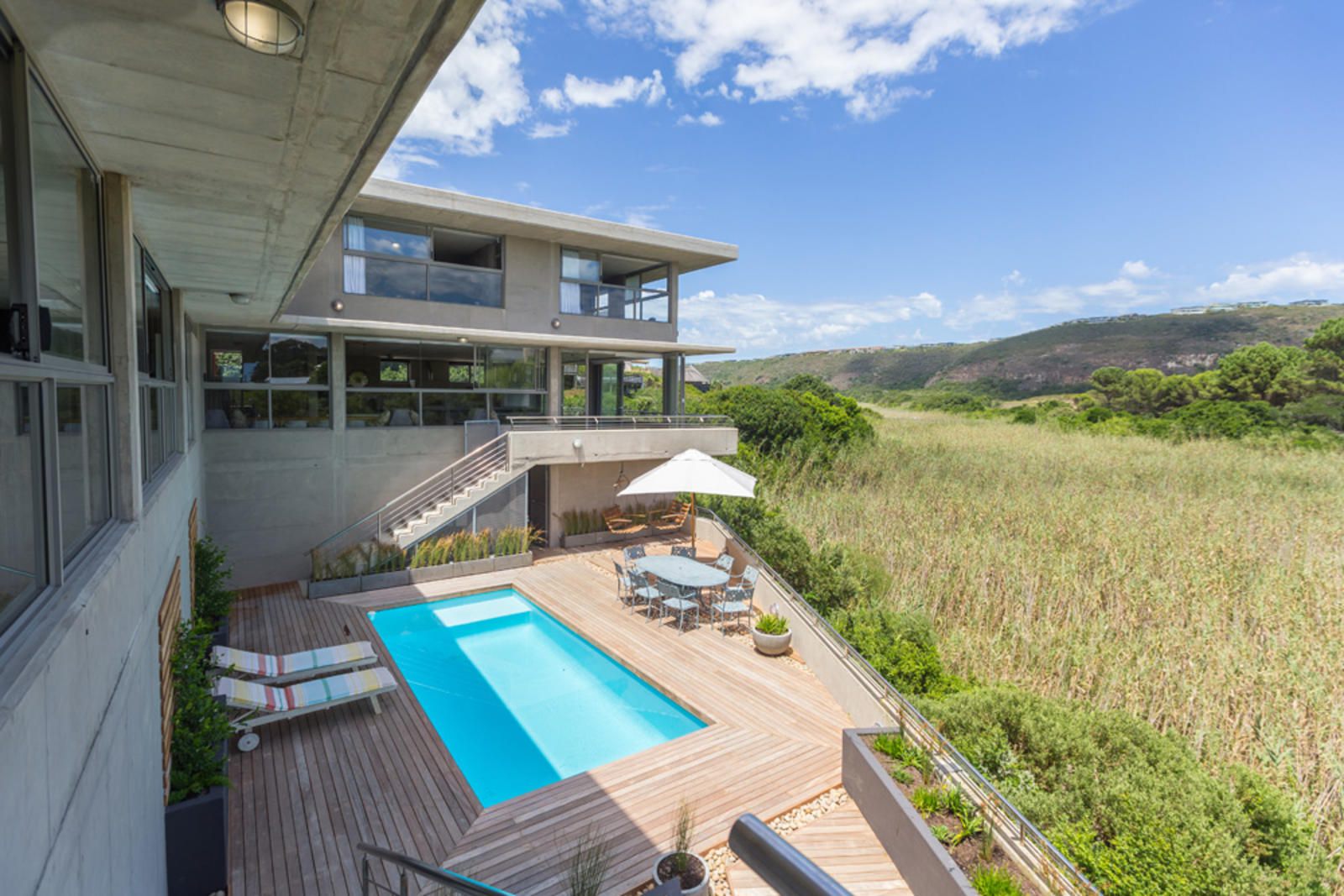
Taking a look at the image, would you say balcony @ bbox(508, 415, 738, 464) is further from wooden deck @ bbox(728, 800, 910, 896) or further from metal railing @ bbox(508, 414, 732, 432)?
wooden deck @ bbox(728, 800, 910, 896)

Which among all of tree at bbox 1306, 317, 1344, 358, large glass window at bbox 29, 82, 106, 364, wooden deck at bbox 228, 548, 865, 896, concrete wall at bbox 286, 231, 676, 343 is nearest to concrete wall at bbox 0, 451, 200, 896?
large glass window at bbox 29, 82, 106, 364

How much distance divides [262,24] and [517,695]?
26.7ft

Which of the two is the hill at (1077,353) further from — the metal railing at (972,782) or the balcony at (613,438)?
the metal railing at (972,782)

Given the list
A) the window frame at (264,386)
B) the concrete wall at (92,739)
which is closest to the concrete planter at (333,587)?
the window frame at (264,386)

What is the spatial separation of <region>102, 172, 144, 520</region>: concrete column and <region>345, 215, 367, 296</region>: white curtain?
9.71 m

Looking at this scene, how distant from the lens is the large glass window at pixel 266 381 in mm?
11453

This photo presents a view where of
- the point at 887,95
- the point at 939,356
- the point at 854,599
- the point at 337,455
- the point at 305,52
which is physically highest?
the point at 887,95

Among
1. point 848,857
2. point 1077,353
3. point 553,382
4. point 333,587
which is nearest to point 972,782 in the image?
point 848,857

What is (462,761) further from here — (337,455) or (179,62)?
(337,455)

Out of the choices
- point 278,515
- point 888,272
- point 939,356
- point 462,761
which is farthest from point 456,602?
point 939,356

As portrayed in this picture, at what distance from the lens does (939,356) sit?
104312mm

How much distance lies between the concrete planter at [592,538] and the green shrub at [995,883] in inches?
455

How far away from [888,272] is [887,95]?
54.4 meters

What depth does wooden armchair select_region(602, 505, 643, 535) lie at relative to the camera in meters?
15.4
